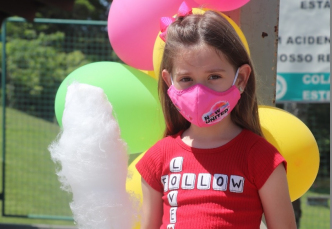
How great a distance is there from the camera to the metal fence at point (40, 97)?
6.10 m

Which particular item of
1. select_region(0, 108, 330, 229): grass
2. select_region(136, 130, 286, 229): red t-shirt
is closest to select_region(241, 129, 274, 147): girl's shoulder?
select_region(136, 130, 286, 229): red t-shirt

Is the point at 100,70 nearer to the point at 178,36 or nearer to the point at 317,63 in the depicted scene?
the point at 178,36

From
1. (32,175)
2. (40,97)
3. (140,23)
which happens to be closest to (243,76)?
(140,23)

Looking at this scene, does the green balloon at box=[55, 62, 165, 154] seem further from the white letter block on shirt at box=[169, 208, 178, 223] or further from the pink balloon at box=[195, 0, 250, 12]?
the white letter block on shirt at box=[169, 208, 178, 223]

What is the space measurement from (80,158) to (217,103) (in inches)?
20.7

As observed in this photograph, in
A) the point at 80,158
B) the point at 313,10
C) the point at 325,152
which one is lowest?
the point at 325,152

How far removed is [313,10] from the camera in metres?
4.78

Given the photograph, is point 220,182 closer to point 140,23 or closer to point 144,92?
point 144,92

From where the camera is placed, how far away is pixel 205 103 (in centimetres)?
157

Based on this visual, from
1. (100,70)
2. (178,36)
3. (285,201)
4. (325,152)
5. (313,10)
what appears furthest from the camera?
(325,152)

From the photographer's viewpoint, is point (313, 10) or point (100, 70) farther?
point (313, 10)

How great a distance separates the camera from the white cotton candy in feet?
5.83

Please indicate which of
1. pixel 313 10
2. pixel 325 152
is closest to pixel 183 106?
pixel 313 10

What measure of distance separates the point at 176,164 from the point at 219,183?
163mm
